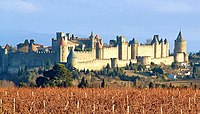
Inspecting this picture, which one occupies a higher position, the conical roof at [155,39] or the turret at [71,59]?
the conical roof at [155,39]

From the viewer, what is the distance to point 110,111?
18.8 metres

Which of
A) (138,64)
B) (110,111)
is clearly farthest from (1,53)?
(110,111)

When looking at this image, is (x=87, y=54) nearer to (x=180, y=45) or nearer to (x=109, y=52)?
(x=109, y=52)

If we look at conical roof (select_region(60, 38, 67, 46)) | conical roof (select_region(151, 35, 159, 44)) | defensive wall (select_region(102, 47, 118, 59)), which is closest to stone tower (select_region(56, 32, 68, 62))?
conical roof (select_region(60, 38, 67, 46))

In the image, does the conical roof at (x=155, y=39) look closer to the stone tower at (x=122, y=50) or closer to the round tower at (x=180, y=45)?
the round tower at (x=180, y=45)

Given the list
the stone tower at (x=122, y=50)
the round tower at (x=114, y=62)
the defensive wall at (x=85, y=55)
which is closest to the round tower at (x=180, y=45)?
the stone tower at (x=122, y=50)

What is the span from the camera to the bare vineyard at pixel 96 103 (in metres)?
19.2

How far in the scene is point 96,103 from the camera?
21.3 meters

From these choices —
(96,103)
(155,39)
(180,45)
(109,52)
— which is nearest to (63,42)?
(109,52)

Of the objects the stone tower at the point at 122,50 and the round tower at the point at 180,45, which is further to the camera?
the round tower at the point at 180,45

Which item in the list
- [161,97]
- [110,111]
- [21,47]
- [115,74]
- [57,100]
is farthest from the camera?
[21,47]

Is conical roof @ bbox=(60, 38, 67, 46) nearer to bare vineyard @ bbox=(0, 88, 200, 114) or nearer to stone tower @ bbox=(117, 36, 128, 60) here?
stone tower @ bbox=(117, 36, 128, 60)

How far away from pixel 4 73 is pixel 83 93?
44441 mm

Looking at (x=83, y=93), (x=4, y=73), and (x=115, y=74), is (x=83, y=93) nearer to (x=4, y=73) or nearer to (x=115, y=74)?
(x=115, y=74)
